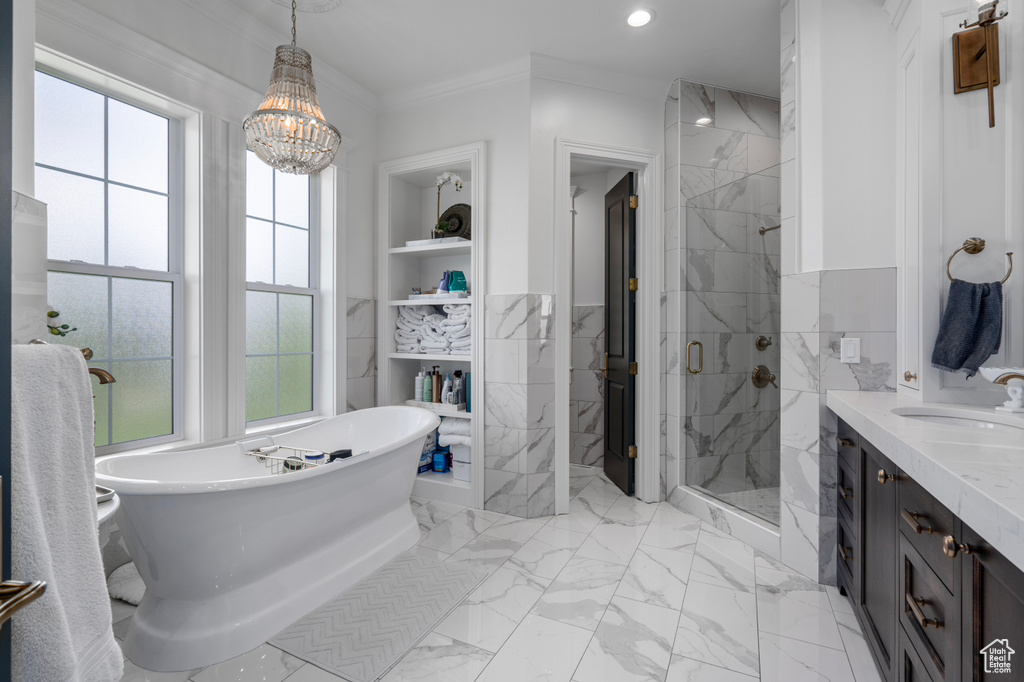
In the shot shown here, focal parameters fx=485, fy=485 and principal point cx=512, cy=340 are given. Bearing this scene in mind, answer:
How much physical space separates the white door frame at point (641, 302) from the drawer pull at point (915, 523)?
1.88 metres

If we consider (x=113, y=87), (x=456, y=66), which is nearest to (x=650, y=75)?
(x=456, y=66)

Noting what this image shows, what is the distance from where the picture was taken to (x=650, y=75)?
3094mm

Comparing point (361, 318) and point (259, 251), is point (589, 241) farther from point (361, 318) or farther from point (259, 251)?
point (259, 251)

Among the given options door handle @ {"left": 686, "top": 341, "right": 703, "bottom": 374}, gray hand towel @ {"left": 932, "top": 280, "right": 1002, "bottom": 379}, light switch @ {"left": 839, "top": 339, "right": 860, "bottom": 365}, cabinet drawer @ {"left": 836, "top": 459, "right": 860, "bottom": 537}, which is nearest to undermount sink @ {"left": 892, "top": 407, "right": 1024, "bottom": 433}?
gray hand towel @ {"left": 932, "top": 280, "right": 1002, "bottom": 379}

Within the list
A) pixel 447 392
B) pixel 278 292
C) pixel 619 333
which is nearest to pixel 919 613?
pixel 619 333

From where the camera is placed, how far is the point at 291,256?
9.95 ft

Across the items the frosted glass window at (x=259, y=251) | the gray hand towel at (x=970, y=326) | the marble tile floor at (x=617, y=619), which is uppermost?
the frosted glass window at (x=259, y=251)

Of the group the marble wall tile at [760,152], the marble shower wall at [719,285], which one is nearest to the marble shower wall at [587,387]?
the marble shower wall at [719,285]

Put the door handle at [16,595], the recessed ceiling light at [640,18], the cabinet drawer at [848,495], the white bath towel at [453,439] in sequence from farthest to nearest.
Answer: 1. the white bath towel at [453,439]
2. the recessed ceiling light at [640,18]
3. the cabinet drawer at [848,495]
4. the door handle at [16,595]

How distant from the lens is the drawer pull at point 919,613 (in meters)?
1.11

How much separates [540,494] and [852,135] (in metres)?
2.42

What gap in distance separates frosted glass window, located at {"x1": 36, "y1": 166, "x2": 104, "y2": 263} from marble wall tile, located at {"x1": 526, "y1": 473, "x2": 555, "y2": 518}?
244 cm

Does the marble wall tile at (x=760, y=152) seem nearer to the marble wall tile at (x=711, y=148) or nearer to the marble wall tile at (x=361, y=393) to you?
the marble wall tile at (x=711, y=148)

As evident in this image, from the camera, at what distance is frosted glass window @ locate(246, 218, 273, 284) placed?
2.78 meters
